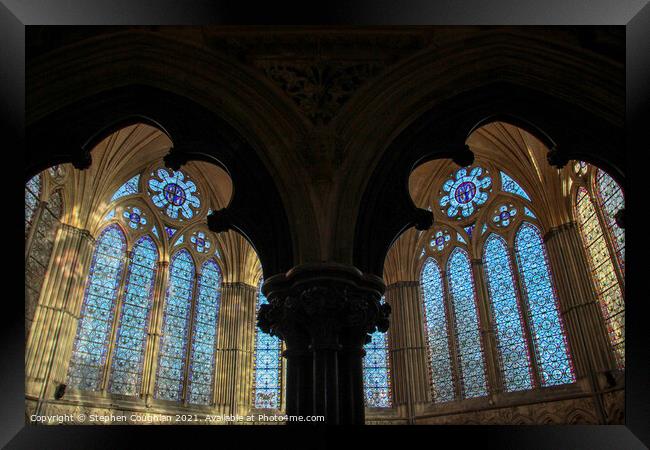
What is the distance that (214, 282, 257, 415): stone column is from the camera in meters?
12.4

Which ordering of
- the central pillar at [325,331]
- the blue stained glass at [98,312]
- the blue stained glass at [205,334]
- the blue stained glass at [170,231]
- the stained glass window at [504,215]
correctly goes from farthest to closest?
the blue stained glass at [170,231] < the stained glass window at [504,215] < the blue stained glass at [205,334] < the blue stained glass at [98,312] < the central pillar at [325,331]

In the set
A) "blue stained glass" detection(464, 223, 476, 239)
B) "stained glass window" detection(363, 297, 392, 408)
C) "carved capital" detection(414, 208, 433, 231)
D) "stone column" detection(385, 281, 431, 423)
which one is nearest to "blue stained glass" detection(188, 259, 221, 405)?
"stained glass window" detection(363, 297, 392, 408)

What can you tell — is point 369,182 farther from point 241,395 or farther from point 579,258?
point 241,395

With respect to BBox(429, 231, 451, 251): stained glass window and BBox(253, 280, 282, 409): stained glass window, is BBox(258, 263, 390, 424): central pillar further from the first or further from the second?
BBox(429, 231, 451, 251): stained glass window

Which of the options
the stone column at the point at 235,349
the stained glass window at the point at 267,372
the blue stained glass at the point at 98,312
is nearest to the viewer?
the blue stained glass at the point at 98,312

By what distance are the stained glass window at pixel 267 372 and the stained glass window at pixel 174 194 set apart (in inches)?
112

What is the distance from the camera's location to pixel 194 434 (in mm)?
1935

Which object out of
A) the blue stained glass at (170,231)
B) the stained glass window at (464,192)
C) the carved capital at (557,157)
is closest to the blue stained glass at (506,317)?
the stained glass window at (464,192)

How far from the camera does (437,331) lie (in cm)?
1292

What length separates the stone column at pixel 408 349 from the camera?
41.0 feet

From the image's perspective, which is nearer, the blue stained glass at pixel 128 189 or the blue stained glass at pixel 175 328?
the blue stained glass at pixel 175 328

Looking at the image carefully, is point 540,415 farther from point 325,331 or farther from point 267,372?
point 325,331

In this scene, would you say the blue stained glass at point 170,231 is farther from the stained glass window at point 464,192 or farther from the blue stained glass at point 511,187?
the blue stained glass at point 511,187

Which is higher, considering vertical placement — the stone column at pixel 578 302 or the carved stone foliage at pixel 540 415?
the stone column at pixel 578 302
